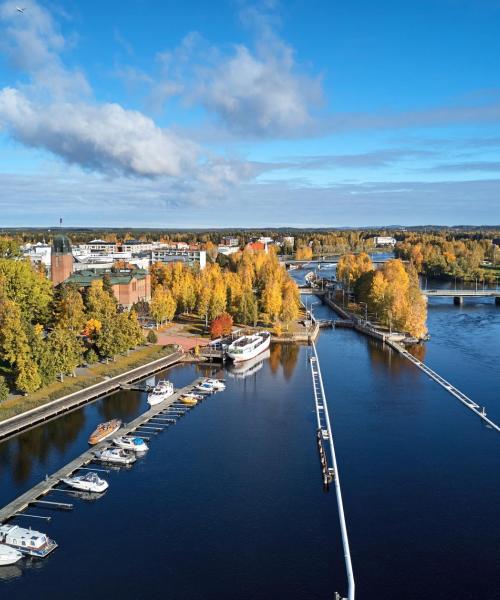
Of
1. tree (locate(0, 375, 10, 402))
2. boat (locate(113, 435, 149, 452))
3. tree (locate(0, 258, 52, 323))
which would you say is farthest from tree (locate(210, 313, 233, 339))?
boat (locate(113, 435, 149, 452))

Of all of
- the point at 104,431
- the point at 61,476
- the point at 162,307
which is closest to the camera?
the point at 61,476

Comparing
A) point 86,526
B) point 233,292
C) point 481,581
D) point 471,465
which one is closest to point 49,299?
point 233,292

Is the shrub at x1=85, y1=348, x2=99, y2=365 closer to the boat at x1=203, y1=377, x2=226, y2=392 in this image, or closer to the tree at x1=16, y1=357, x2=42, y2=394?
the tree at x1=16, y1=357, x2=42, y2=394

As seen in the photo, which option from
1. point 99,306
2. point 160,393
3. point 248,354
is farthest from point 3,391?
point 248,354

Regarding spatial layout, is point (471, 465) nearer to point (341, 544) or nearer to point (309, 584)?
point (341, 544)

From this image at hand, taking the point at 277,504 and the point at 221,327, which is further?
the point at 221,327

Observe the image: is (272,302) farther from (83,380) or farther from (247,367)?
(83,380)
